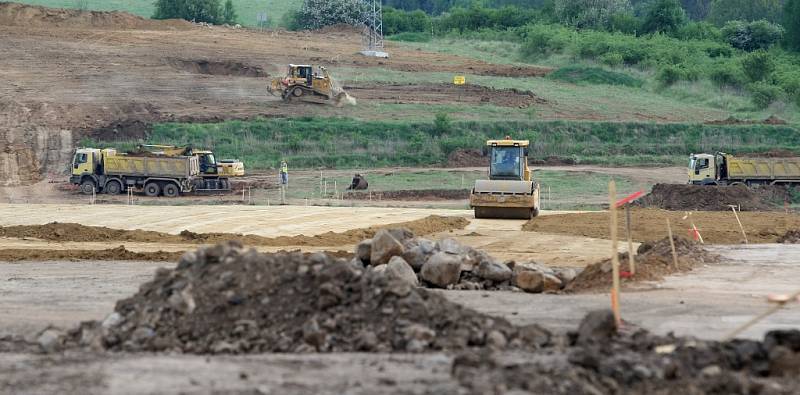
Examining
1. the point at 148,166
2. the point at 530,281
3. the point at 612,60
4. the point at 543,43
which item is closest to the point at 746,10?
the point at 543,43

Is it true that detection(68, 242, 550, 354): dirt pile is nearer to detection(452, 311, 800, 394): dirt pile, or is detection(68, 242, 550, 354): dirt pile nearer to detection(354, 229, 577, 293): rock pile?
detection(452, 311, 800, 394): dirt pile

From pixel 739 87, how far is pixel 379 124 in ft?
90.4

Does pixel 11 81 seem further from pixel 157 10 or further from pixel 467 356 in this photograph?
pixel 467 356

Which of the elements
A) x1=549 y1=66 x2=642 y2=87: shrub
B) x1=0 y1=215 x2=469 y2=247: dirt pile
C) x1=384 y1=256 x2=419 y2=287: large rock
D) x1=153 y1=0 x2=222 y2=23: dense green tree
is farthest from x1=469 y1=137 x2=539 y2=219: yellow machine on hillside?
x1=153 y1=0 x2=222 y2=23: dense green tree

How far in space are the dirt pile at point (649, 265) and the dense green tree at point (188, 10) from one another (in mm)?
79026

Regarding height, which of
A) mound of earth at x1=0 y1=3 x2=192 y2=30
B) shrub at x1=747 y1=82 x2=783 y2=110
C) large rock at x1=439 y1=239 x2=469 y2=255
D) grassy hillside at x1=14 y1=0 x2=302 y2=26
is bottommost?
large rock at x1=439 y1=239 x2=469 y2=255

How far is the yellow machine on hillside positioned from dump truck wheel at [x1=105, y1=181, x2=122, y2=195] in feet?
60.0

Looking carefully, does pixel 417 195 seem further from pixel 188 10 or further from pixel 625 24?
pixel 625 24

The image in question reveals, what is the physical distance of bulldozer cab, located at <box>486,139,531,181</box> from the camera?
32.5m

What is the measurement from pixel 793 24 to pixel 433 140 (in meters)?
43.7

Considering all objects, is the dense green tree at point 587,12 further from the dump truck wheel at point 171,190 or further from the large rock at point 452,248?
the large rock at point 452,248

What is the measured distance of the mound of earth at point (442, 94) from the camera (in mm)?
66250

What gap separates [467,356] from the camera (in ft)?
38.4

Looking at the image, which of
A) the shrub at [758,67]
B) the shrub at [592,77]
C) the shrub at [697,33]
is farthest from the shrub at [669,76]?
the shrub at [697,33]
